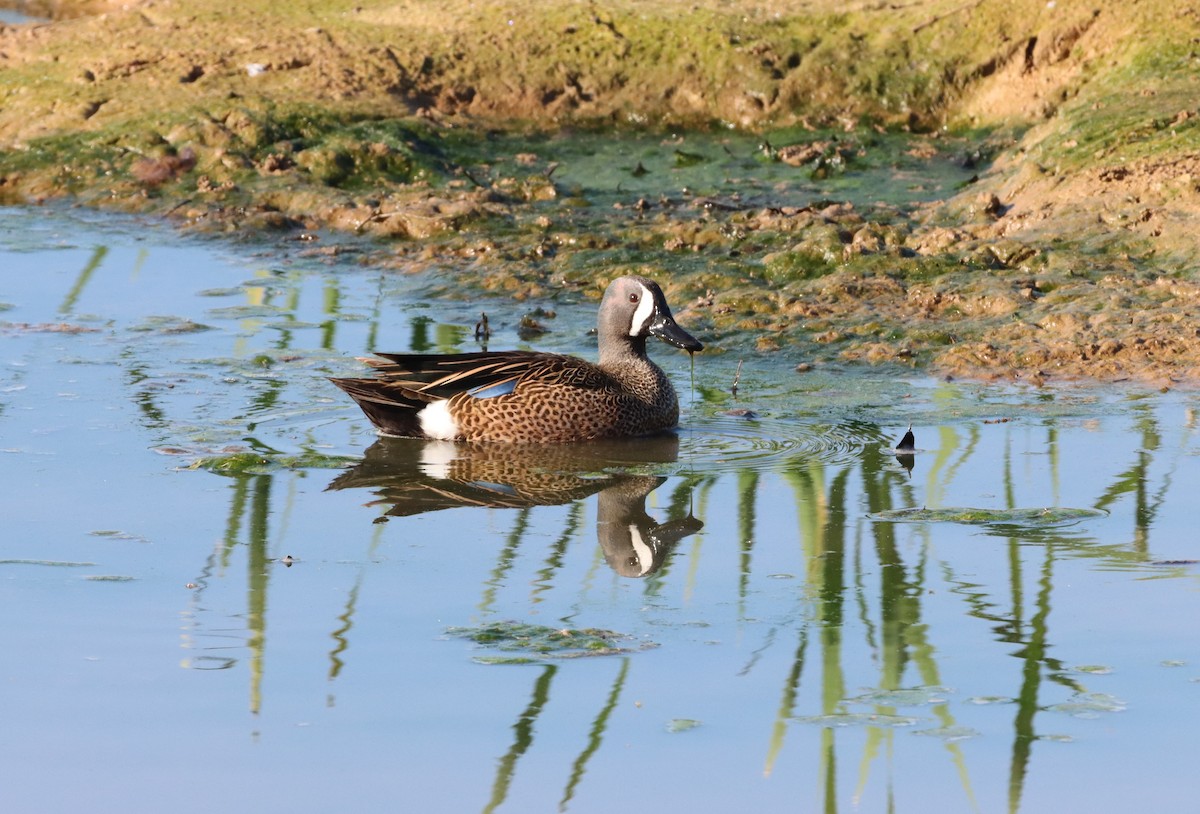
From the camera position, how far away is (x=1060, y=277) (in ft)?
29.1

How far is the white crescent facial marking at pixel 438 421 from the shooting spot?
275 inches

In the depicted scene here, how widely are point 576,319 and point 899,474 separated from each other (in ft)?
10.2

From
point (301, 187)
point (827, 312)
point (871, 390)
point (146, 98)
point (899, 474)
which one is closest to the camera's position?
point (899, 474)

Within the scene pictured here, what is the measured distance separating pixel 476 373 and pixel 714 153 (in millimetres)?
5569

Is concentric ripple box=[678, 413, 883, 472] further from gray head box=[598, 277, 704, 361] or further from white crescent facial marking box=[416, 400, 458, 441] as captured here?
white crescent facial marking box=[416, 400, 458, 441]

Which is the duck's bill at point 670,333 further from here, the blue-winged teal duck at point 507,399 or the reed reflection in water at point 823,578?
the reed reflection in water at point 823,578

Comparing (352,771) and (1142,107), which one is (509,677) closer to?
(352,771)

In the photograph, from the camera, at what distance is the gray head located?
7355 mm

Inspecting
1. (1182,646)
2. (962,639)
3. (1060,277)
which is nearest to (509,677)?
(962,639)

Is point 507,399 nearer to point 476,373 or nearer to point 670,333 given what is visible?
point 476,373

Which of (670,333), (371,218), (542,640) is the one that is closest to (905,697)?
(542,640)

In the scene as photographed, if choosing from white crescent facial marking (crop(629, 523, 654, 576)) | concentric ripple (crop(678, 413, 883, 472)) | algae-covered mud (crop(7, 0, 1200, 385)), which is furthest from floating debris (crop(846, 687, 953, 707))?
algae-covered mud (crop(7, 0, 1200, 385))

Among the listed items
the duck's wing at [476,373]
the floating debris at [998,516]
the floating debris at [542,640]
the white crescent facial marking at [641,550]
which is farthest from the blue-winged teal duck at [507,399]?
the floating debris at [542,640]

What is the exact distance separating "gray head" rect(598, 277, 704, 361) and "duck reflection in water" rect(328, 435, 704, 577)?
19.4 inches
